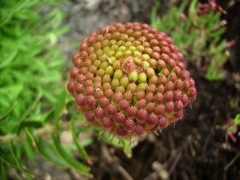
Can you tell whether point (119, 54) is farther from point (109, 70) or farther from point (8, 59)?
point (8, 59)

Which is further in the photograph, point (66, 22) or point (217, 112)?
point (66, 22)

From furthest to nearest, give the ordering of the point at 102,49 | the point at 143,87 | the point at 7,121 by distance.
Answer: the point at 7,121, the point at 102,49, the point at 143,87

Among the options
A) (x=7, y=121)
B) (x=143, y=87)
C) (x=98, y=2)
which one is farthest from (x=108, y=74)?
(x=98, y=2)

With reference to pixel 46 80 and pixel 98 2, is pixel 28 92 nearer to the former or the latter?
pixel 46 80

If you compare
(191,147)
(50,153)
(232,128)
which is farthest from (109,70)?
(191,147)

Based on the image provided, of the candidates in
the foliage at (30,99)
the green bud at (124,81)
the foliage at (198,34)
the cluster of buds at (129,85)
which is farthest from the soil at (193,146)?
the green bud at (124,81)

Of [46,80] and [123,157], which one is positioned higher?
[46,80]

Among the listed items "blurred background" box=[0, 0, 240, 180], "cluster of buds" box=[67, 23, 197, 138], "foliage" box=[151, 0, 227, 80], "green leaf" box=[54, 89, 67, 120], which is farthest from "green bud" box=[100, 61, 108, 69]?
"foliage" box=[151, 0, 227, 80]
